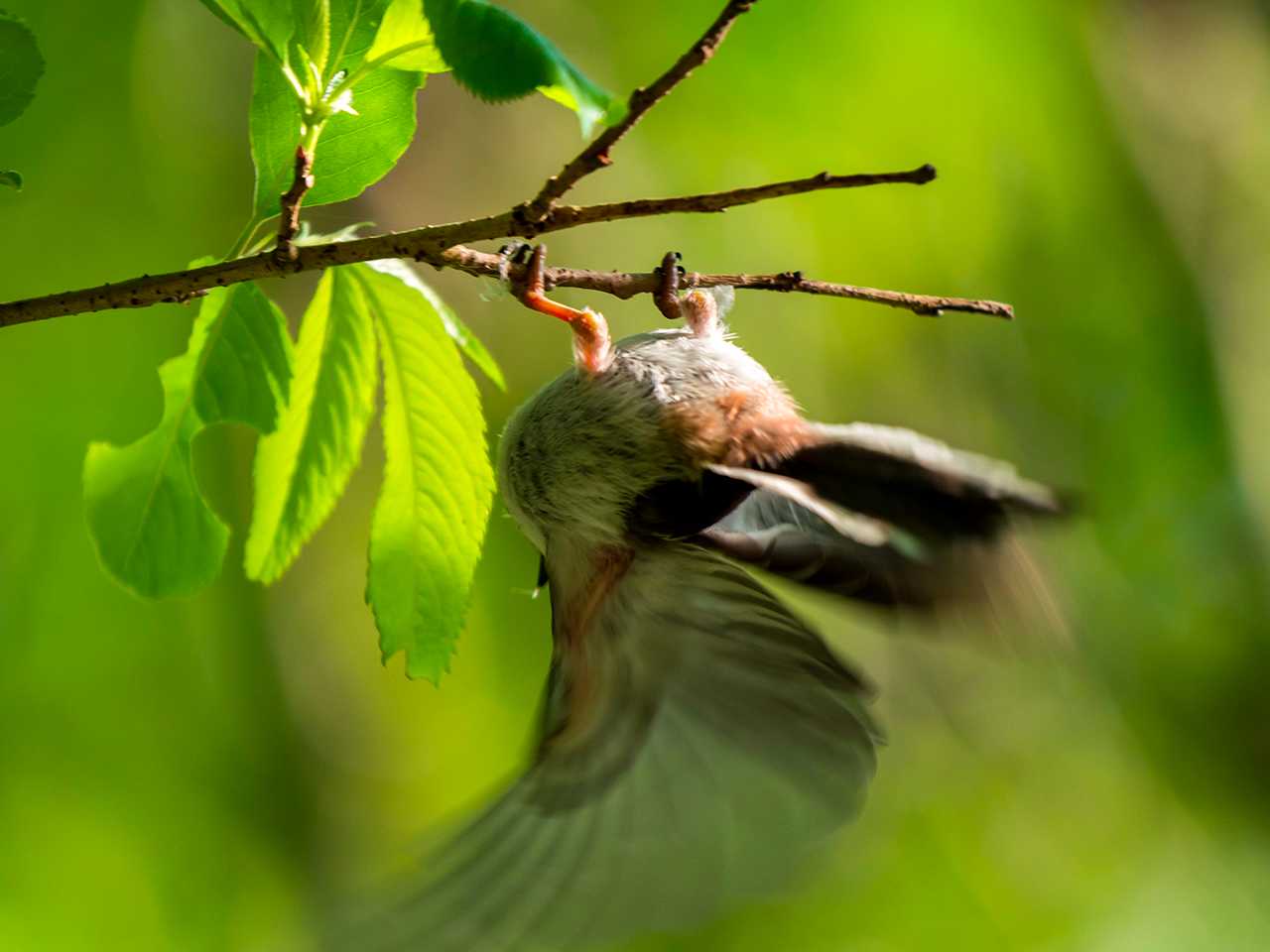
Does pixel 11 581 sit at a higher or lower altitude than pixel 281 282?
lower

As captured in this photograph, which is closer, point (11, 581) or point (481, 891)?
point (481, 891)

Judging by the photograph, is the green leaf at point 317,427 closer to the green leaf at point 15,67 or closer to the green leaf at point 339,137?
the green leaf at point 339,137

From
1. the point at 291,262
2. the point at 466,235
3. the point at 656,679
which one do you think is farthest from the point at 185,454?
the point at 656,679

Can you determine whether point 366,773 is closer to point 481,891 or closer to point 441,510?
point 481,891

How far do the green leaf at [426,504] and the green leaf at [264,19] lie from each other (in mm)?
263

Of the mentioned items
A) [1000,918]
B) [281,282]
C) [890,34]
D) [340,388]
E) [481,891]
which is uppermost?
[890,34]

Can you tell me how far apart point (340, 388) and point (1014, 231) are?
2.95 metres

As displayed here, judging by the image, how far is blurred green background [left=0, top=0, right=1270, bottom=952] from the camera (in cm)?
262

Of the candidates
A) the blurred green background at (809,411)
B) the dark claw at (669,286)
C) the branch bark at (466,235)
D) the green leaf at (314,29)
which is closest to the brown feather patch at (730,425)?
the dark claw at (669,286)

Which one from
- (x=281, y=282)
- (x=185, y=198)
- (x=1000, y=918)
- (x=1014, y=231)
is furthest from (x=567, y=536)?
(x=1014, y=231)

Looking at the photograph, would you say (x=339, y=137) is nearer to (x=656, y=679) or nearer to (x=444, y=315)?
(x=444, y=315)

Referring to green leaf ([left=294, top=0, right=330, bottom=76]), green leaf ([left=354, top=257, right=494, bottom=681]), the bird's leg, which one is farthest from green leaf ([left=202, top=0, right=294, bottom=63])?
the bird's leg

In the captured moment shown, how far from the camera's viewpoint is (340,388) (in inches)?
42.4

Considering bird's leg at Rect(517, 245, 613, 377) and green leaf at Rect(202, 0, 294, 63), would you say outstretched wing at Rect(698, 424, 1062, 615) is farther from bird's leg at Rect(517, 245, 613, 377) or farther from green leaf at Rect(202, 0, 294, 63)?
green leaf at Rect(202, 0, 294, 63)
